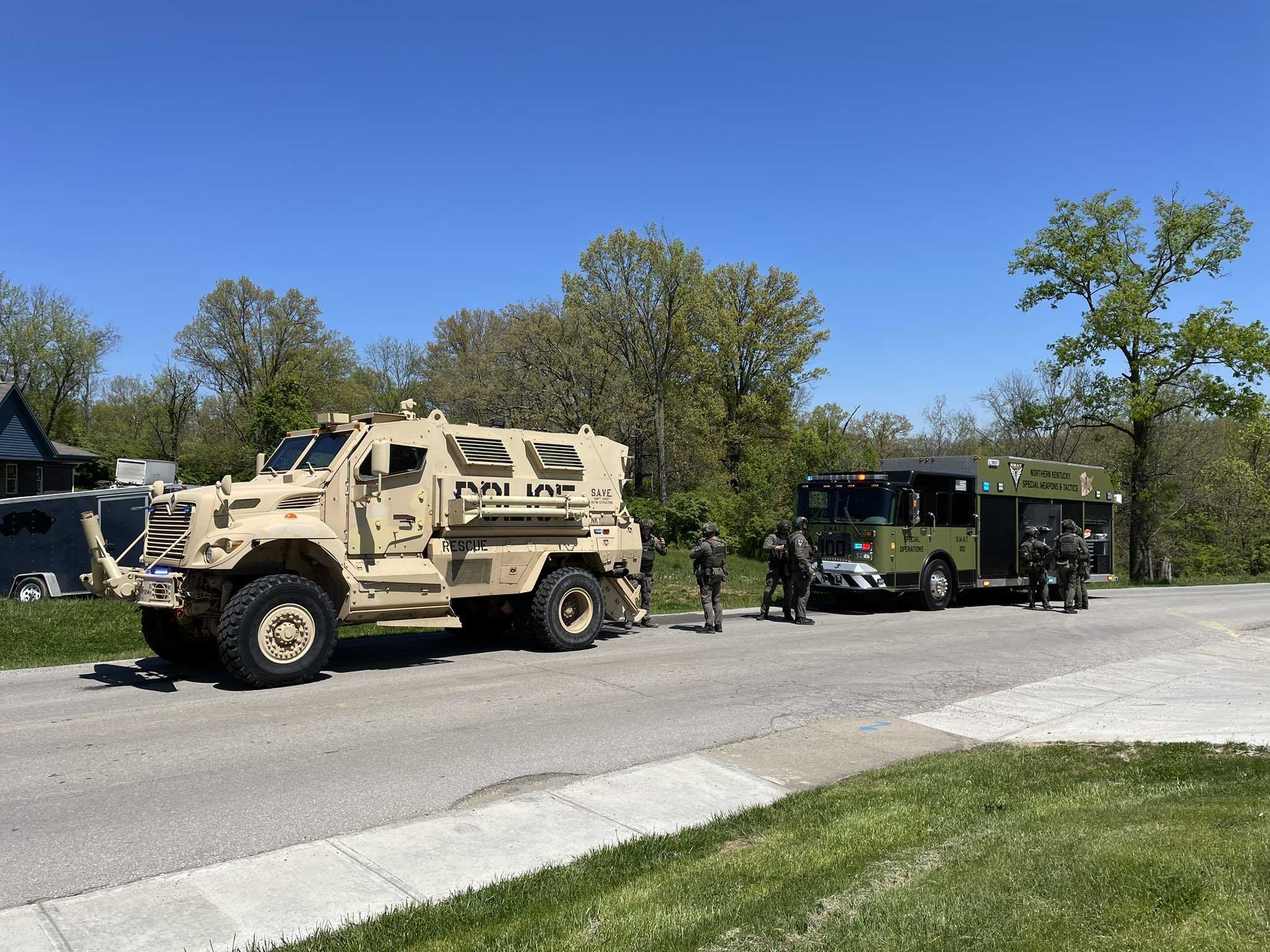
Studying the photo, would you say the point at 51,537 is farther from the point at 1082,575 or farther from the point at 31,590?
the point at 1082,575

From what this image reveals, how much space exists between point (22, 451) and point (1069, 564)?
3874 centimetres

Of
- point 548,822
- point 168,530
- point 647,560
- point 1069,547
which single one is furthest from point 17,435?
point 548,822

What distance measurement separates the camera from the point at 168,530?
397 inches

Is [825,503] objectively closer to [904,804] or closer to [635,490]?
[904,804]

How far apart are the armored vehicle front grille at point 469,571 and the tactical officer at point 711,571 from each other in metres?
4.36

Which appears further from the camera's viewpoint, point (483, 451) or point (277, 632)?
point (483, 451)

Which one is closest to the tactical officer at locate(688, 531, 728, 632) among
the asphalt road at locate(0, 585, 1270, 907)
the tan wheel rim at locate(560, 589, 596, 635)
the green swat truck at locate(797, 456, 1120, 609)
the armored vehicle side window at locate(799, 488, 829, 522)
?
the asphalt road at locate(0, 585, 1270, 907)

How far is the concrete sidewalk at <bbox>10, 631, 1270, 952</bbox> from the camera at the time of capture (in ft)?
14.4

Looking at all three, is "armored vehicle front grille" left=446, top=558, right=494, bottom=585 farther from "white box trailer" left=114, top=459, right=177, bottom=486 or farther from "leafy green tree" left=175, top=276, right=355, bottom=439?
"leafy green tree" left=175, top=276, right=355, bottom=439

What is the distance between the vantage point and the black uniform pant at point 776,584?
55.2 ft

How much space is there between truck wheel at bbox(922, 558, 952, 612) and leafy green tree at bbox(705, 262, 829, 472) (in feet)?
84.1

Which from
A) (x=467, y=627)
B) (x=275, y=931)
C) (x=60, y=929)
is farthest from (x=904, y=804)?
(x=467, y=627)

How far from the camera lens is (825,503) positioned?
19.5 m

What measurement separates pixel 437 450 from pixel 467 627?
10.7ft
